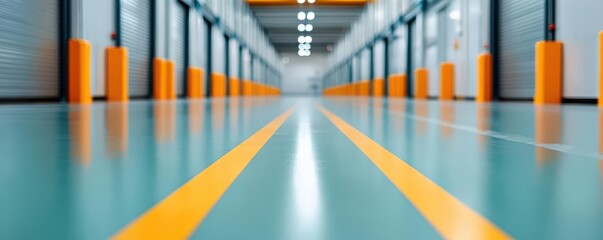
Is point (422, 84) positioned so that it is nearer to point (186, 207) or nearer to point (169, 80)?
point (169, 80)

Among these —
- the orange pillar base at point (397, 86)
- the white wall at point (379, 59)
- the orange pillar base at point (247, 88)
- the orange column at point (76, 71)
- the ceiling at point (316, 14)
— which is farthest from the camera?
the orange pillar base at point (247, 88)

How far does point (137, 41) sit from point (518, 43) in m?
11.5

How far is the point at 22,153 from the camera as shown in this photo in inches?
107

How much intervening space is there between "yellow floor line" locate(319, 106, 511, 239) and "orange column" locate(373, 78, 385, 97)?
98.7ft

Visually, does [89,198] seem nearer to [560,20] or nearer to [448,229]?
[448,229]

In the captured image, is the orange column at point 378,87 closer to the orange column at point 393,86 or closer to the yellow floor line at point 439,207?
the orange column at point 393,86

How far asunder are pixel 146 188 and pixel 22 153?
1.36 metres

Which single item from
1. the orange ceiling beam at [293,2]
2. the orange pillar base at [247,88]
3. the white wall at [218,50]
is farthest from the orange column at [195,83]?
the orange pillar base at [247,88]

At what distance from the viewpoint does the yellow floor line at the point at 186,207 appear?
3.90ft

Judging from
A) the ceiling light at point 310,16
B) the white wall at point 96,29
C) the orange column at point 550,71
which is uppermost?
the ceiling light at point 310,16

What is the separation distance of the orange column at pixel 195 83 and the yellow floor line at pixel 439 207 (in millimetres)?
20190

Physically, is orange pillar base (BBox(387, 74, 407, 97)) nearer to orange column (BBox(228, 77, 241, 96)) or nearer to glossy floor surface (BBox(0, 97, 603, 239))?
orange column (BBox(228, 77, 241, 96))

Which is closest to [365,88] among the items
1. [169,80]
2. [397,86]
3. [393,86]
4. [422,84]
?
[393,86]

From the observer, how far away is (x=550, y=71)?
1173cm
